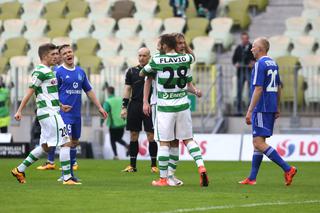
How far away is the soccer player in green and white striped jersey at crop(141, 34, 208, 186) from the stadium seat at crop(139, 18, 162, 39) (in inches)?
647

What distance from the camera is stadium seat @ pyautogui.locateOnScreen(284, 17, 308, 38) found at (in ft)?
99.3

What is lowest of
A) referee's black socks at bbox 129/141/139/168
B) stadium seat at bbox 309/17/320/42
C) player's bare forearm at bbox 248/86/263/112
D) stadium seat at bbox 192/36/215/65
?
referee's black socks at bbox 129/141/139/168

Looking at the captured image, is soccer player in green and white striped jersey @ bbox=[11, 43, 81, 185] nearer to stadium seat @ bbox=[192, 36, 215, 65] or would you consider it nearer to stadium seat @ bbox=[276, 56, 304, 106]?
stadium seat @ bbox=[276, 56, 304, 106]

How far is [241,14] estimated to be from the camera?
31766 millimetres

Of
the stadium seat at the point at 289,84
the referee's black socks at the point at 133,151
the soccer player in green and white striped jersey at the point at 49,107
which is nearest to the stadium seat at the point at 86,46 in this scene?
the stadium seat at the point at 289,84

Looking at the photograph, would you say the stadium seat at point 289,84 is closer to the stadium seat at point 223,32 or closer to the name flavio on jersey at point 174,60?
the stadium seat at point 223,32

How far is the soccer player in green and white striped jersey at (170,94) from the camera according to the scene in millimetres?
15891

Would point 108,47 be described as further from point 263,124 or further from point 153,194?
point 153,194

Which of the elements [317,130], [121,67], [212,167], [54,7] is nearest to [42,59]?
[212,167]

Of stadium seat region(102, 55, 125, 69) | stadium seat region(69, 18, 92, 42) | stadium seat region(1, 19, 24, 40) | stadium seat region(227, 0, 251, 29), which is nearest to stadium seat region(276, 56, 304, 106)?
stadium seat region(227, 0, 251, 29)

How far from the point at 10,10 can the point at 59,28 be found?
2.58 metres

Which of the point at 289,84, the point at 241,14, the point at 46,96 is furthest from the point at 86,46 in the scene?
the point at 46,96

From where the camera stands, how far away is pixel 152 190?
15055 mm

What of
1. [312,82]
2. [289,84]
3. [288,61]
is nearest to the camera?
[312,82]
